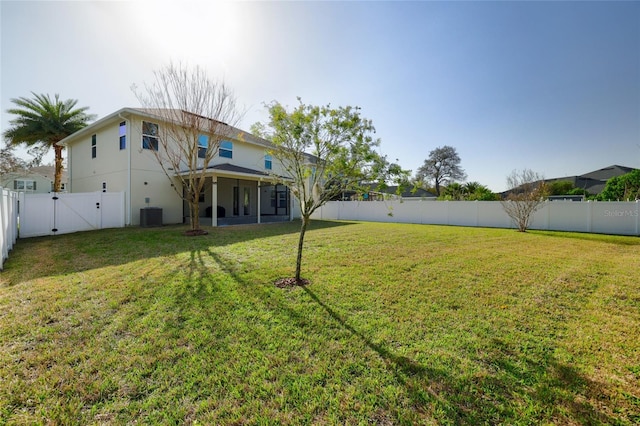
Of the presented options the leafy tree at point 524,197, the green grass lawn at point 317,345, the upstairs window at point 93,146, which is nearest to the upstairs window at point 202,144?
the upstairs window at point 93,146

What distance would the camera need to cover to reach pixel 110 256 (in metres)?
6.79

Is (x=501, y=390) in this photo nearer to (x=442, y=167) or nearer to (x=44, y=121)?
(x=44, y=121)

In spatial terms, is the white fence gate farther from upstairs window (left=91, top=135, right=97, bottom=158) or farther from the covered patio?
upstairs window (left=91, top=135, right=97, bottom=158)

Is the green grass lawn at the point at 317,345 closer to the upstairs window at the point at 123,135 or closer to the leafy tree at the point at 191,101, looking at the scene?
the leafy tree at the point at 191,101

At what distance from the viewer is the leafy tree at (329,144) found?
4445mm

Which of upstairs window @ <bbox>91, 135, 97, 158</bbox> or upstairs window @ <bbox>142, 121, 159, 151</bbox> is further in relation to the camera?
upstairs window @ <bbox>91, 135, 97, 158</bbox>

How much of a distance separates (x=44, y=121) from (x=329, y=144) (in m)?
24.1

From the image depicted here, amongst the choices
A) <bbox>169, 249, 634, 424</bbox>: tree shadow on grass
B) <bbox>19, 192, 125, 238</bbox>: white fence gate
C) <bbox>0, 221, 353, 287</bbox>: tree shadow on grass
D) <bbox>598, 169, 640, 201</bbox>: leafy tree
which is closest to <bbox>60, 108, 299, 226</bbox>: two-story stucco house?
<bbox>19, 192, 125, 238</bbox>: white fence gate

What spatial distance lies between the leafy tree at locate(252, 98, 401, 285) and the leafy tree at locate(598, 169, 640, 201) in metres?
23.2

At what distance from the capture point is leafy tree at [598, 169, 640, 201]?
18.0m

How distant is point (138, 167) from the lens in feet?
43.1

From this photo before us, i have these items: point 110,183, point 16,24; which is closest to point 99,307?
point 16,24

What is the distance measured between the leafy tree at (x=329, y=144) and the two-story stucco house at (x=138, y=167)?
622 centimetres

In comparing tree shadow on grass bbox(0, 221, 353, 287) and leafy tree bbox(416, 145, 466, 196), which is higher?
leafy tree bbox(416, 145, 466, 196)
